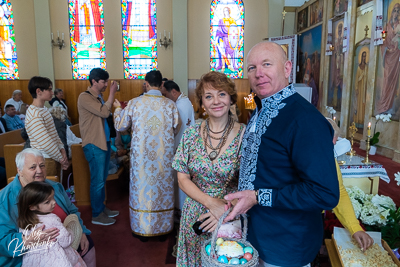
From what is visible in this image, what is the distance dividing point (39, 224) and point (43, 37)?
11.1 metres

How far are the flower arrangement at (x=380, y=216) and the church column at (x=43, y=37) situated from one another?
11.4 m

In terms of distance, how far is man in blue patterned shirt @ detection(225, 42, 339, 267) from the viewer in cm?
110

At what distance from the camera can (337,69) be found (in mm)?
8633

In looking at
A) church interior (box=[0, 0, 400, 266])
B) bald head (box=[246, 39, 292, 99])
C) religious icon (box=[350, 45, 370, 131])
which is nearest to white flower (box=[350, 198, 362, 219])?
bald head (box=[246, 39, 292, 99])

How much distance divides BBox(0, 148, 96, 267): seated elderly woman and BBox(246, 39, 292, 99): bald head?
1.50 metres

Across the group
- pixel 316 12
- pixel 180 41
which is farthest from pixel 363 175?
pixel 180 41

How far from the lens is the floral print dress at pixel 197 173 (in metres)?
1.78

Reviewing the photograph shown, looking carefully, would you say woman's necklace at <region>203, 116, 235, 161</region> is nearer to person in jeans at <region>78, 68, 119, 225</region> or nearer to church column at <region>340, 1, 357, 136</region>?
person in jeans at <region>78, 68, 119, 225</region>

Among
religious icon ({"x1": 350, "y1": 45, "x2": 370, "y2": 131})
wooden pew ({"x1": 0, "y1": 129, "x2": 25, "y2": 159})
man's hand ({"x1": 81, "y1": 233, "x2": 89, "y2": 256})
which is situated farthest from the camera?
religious icon ({"x1": 350, "y1": 45, "x2": 370, "y2": 131})

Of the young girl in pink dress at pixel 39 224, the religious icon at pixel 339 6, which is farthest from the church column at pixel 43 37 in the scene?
the young girl in pink dress at pixel 39 224

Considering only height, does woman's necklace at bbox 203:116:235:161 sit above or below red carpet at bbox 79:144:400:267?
above

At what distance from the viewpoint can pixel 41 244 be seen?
1.77 metres

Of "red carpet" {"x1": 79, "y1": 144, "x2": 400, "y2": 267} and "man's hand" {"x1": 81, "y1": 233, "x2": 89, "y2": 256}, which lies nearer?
"man's hand" {"x1": 81, "y1": 233, "x2": 89, "y2": 256}

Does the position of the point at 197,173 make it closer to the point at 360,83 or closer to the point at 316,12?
the point at 360,83
